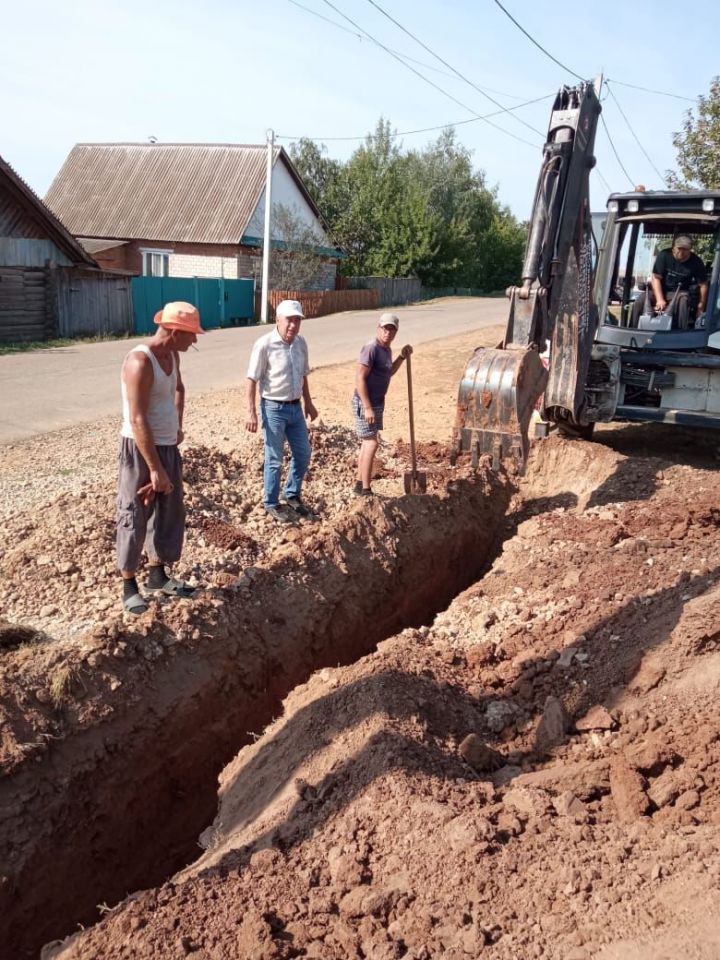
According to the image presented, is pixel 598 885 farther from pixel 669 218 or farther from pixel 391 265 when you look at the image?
pixel 391 265

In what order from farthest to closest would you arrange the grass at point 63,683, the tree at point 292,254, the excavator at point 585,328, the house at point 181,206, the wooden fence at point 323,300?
the house at point 181,206 < the tree at point 292,254 < the wooden fence at point 323,300 < the excavator at point 585,328 < the grass at point 63,683

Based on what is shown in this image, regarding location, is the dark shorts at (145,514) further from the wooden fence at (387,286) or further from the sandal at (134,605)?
the wooden fence at (387,286)

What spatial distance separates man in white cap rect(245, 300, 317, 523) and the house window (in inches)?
1025

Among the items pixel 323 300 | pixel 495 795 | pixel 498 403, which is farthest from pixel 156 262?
pixel 495 795

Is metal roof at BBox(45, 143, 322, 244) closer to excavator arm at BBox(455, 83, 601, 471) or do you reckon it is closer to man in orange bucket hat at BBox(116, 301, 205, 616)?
excavator arm at BBox(455, 83, 601, 471)

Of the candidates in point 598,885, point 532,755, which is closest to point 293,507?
point 532,755

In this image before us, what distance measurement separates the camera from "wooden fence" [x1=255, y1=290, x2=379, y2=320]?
27672 millimetres

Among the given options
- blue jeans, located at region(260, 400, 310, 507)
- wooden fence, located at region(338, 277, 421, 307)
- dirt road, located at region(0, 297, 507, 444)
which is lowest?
dirt road, located at region(0, 297, 507, 444)

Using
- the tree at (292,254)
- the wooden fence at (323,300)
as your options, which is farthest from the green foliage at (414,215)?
the tree at (292,254)

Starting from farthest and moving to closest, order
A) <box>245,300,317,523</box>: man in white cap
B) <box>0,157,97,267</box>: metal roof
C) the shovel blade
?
<box>0,157,97,267</box>: metal roof < the shovel blade < <box>245,300,317,523</box>: man in white cap

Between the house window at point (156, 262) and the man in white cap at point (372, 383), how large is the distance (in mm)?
25665

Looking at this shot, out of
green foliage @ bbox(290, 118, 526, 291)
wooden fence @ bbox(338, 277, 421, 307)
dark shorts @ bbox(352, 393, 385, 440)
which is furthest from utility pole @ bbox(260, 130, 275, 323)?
dark shorts @ bbox(352, 393, 385, 440)

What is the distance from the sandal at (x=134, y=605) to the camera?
5070 mm

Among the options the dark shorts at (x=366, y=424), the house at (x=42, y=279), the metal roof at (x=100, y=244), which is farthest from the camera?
the metal roof at (x=100, y=244)
